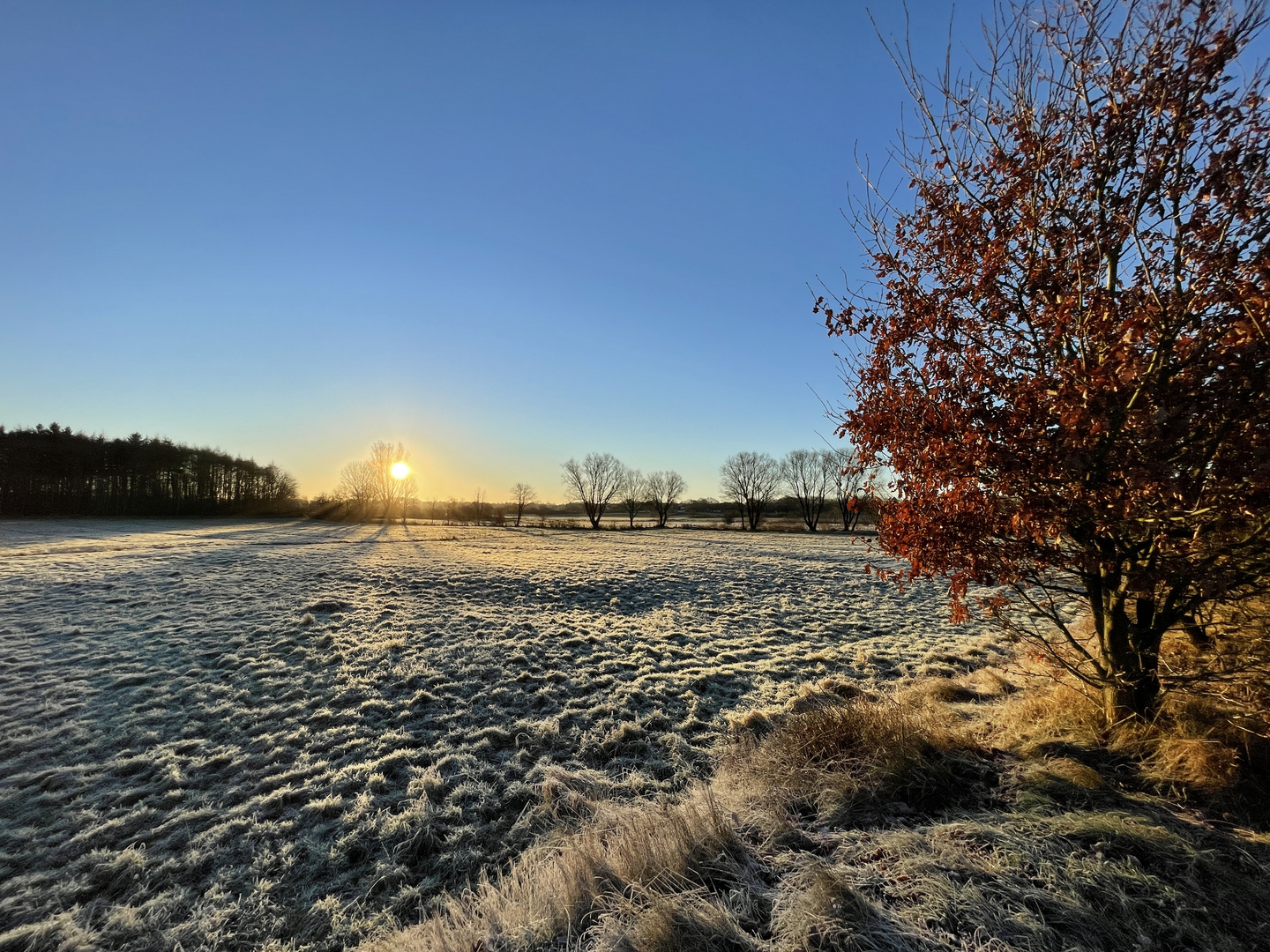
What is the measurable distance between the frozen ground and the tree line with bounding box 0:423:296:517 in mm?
56521

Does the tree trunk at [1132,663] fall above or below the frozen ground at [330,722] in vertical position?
above

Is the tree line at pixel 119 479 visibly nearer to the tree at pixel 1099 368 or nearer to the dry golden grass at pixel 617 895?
the dry golden grass at pixel 617 895

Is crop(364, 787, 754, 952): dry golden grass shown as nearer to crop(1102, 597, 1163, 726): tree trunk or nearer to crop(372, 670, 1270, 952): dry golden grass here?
crop(372, 670, 1270, 952): dry golden grass

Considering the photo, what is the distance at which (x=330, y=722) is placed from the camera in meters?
7.19

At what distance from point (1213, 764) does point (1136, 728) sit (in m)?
0.68

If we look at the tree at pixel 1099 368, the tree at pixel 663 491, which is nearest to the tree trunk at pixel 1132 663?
the tree at pixel 1099 368

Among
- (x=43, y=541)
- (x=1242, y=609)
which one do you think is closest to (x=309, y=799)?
(x=1242, y=609)

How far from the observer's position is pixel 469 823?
5.03m

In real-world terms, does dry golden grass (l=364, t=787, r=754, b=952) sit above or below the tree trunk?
below

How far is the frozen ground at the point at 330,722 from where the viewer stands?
4.19 m

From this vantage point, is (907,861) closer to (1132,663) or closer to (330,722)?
(1132,663)

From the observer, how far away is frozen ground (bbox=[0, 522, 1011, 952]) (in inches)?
165

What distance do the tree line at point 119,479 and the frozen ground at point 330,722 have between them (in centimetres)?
5652

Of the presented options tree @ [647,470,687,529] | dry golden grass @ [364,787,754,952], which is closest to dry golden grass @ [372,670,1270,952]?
dry golden grass @ [364,787,754,952]
